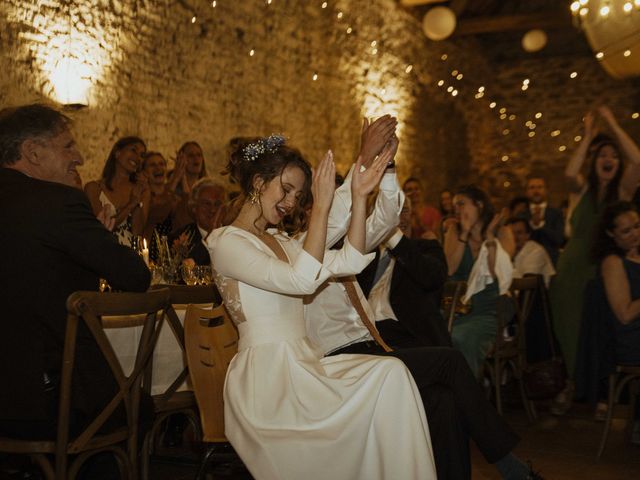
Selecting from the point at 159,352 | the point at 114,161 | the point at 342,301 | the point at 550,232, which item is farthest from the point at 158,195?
the point at 550,232

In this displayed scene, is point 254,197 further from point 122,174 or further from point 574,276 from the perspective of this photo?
point 574,276

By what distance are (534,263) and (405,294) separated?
8.70 ft

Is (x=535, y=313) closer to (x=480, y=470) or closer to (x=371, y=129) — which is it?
(x=480, y=470)

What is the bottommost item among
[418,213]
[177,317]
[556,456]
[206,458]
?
[556,456]

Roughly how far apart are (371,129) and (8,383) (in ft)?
4.49

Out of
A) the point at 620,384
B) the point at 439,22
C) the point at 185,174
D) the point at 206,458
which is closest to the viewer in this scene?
the point at 206,458

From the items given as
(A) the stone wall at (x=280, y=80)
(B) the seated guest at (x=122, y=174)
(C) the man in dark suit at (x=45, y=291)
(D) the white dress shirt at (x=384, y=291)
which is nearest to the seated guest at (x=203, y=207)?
(B) the seated guest at (x=122, y=174)

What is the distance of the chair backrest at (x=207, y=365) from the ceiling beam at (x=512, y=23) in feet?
35.8

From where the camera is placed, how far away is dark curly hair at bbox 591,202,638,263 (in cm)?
408

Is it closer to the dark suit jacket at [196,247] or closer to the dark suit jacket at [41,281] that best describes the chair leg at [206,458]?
the dark suit jacket at [41,281]

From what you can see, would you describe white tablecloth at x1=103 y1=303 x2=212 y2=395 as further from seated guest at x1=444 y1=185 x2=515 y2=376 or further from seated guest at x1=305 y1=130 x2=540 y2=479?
seated guest at x1=444 y1=185 x2=515 y2=376

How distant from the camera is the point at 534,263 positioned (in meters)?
6.09

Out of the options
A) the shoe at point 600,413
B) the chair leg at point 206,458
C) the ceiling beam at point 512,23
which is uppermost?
the ceiling beam at point 512,23

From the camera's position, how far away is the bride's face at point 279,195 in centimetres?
253
